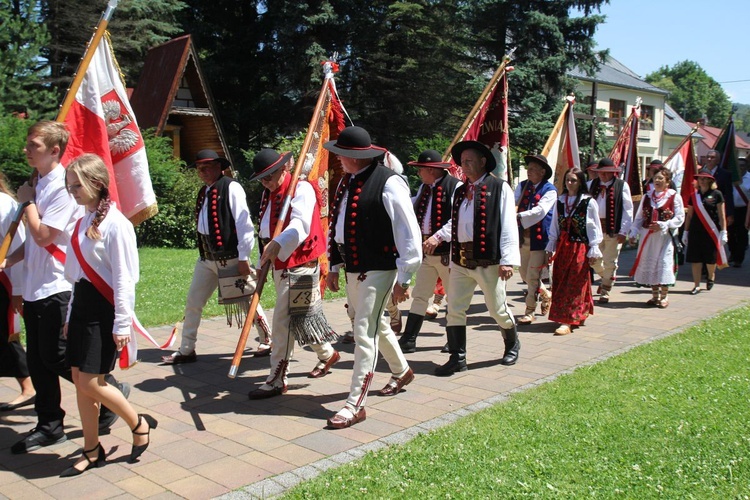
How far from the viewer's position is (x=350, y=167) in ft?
17.0

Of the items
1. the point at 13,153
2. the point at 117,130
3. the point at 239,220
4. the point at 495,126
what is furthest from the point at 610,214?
the point at 13,153

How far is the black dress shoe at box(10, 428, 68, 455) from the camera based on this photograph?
451 cm

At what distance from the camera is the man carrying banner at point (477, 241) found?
6.33m

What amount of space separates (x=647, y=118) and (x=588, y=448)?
5102 cm

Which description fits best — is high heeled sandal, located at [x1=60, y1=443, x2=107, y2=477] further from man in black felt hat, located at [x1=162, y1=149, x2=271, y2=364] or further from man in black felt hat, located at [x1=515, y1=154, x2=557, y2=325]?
man in black felt hat, located at [x1=515, y1=154, x2=557, y2=325]

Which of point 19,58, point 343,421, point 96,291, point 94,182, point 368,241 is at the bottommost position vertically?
point 343,421

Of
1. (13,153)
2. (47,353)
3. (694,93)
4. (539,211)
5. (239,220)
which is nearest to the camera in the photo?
(47,353)

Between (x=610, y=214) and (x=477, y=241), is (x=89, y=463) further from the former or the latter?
(x=610, y=214)

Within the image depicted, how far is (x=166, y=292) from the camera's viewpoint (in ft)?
34.6

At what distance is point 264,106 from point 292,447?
84.0ft

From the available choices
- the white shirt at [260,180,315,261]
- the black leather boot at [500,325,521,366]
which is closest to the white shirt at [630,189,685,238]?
the black leather boot at [500,325,521,366]

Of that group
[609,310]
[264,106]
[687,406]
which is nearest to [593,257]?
[609,310]

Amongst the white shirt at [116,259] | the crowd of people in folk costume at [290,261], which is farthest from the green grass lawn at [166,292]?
the white shirt at [116,259]

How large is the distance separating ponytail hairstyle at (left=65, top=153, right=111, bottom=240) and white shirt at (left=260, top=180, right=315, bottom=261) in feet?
4.72
